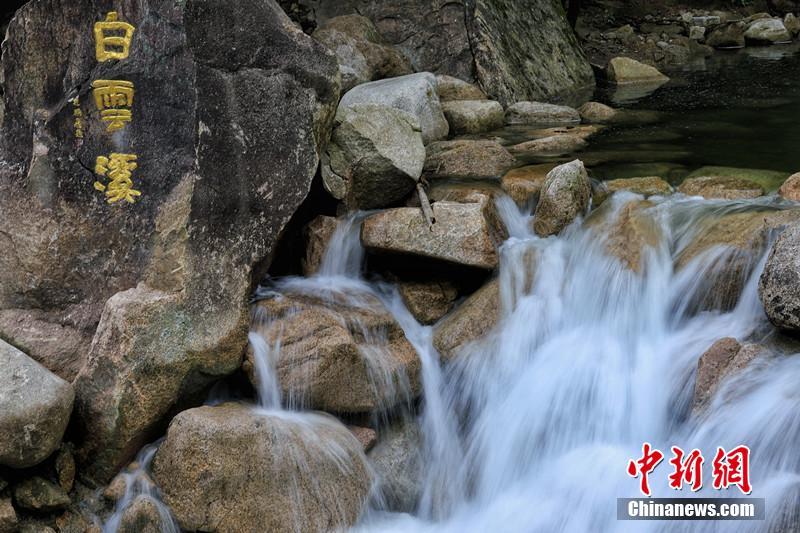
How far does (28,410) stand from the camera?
4.18m

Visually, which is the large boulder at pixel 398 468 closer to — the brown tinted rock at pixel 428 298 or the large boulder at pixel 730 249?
the brown tinted rock at pixel 428 298

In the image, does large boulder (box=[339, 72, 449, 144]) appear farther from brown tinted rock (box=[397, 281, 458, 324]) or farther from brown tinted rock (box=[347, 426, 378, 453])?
brown tinted rock (box=[347, 426, 378, 453])

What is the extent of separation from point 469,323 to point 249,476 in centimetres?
206

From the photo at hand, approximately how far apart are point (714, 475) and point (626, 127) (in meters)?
6.30

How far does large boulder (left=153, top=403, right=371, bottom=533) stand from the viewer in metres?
4.29

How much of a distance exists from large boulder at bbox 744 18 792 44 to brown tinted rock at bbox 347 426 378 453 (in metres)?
17.7

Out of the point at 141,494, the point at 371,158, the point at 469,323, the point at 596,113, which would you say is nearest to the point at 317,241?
the point at 371,158

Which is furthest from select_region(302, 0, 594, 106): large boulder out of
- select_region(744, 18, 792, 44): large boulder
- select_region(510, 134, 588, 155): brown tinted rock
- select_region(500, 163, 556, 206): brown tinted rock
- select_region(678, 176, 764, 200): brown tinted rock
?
select_region(744, 18, 792, 44): large boulder

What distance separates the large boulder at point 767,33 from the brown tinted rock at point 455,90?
457 inches

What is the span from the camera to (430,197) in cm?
692

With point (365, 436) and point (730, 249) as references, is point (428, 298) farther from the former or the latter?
point (730, 249)

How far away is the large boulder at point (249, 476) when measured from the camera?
429 centimetres

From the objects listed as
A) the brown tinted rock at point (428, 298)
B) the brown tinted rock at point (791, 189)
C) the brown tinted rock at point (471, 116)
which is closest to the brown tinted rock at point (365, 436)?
the brown tinted rock at point (428, 298)

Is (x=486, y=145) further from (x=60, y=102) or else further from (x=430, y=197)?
(x=60, y=102)
